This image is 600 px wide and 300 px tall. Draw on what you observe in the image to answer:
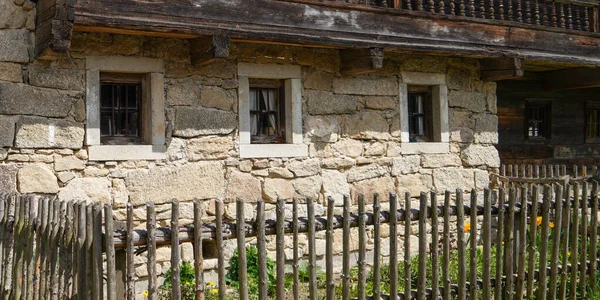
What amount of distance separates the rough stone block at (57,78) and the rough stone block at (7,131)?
0.38 metres

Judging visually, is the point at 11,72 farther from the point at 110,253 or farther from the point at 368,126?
the point at 368,126

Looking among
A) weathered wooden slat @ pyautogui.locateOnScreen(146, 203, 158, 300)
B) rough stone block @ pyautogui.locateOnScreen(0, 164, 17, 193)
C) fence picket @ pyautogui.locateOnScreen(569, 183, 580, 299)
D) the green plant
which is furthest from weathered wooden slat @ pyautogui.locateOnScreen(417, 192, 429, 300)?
rough stone block @ pyautogui.locateOnScreen(0, 164, 17, 193)

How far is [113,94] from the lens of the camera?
22.7 feet

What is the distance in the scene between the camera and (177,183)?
7059 millimetres

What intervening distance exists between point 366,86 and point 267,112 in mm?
1247

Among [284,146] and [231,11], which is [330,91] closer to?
[284,146]

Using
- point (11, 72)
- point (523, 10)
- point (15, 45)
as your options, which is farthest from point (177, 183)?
point (523, 10)

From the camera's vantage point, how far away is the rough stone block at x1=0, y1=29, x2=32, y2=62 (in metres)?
6.27

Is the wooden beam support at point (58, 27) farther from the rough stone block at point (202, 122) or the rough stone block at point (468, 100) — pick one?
the rough stone block at point (468, 100)

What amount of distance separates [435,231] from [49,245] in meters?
2.40

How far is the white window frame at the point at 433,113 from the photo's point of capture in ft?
28.1

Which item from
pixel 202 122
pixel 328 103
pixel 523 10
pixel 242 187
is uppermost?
pixel 523 10

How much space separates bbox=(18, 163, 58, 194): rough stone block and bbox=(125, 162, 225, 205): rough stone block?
2.20 feet

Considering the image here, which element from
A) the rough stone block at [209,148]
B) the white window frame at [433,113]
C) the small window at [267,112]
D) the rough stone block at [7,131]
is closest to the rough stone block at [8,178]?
the rough stone block at [7,131]
